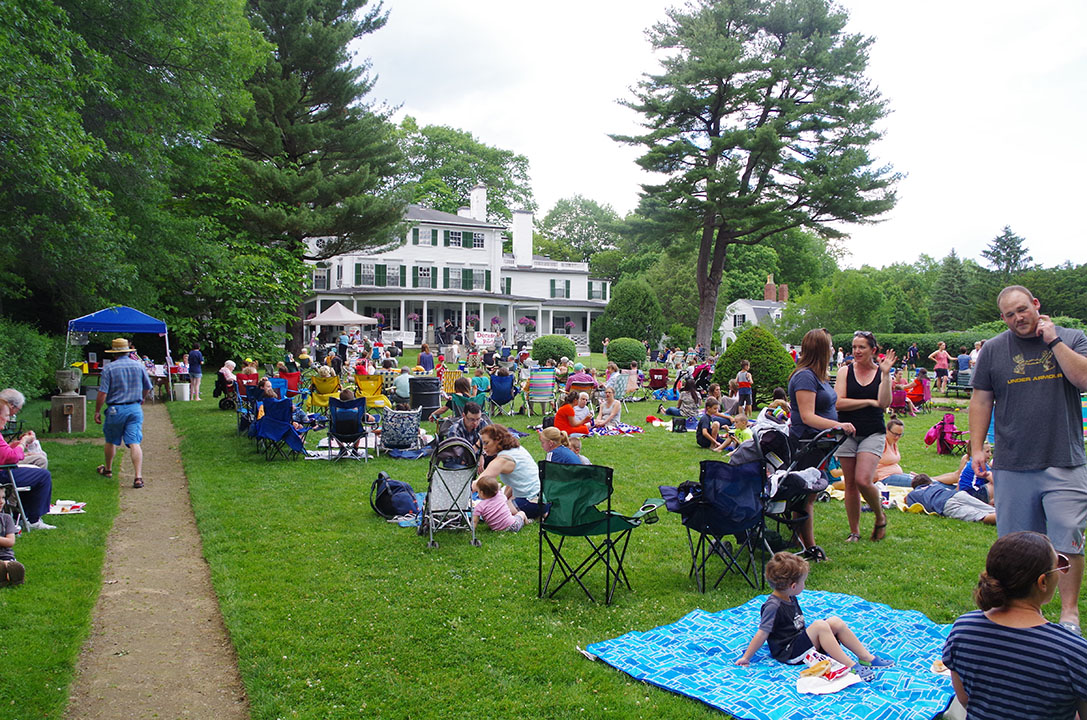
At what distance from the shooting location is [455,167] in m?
57.3

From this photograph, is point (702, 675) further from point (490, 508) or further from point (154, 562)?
point (154, 562)

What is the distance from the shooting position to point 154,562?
19.5ft

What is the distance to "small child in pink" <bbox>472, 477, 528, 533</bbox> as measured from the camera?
6652mm

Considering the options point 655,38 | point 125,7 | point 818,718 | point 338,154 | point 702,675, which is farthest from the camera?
point 655,38

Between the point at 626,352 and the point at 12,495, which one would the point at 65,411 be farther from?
the point at 626,352

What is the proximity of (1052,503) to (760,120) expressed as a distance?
27.4 m

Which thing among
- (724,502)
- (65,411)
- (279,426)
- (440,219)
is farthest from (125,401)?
(440,219)

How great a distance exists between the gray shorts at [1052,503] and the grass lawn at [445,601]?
1133 mm

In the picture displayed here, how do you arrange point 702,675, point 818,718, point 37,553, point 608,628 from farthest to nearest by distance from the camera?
point 37,553 → point 608,628 → point 702,675 → point 818,718

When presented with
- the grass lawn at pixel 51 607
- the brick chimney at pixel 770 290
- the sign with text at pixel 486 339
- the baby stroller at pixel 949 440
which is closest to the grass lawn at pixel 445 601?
the grass lawn at pixel 51 607

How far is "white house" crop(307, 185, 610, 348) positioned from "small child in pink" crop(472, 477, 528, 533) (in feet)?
109

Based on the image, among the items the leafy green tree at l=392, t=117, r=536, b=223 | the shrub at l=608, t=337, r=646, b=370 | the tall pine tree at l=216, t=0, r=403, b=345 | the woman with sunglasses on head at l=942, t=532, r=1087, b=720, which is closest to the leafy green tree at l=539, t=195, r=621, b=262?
the leafy green tree at l=392, t=117, r=536, b=223

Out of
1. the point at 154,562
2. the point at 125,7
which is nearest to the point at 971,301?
the point at 125,7

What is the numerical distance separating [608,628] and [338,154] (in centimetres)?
2396
